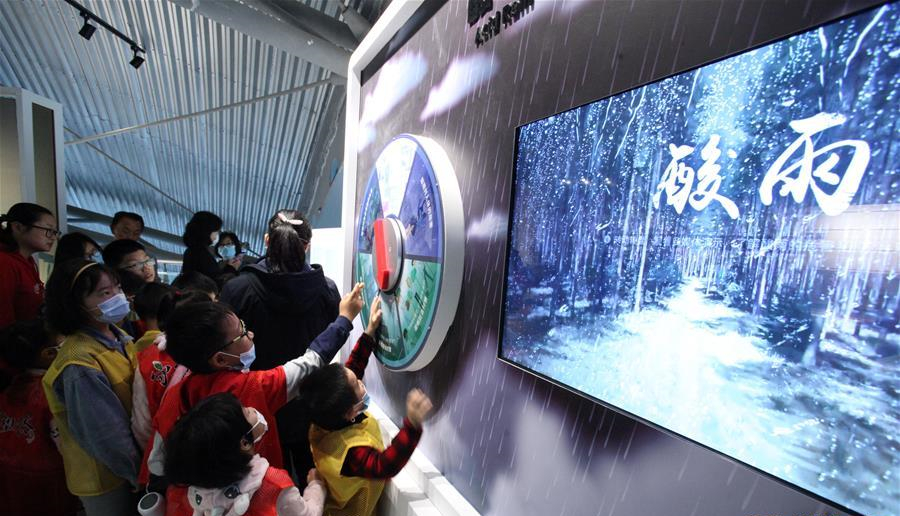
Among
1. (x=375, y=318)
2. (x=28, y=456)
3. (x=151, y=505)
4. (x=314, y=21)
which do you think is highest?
(x=314, y=21)

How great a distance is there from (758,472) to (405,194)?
1432mm

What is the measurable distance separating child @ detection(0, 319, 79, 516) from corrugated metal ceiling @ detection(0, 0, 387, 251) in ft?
10.3

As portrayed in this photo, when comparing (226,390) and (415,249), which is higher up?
(415,249)

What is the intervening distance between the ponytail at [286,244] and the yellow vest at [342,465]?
0.72m

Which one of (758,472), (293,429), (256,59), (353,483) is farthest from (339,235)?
(256,59)

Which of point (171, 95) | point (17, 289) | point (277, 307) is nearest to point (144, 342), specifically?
point (277, 307)

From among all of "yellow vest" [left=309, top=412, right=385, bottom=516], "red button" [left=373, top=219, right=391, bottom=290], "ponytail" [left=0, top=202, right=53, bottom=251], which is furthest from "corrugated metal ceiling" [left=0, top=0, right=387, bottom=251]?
"yellow vest" [left=309, top=412, right=385, bottom=516]

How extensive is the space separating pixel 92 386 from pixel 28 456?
878 millimetres

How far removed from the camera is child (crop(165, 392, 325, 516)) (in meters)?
1.18

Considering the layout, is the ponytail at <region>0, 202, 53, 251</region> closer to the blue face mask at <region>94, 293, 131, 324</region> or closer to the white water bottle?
the blue face mask at <region>94, 293, 131, 324</region>

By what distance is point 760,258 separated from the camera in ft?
2.15

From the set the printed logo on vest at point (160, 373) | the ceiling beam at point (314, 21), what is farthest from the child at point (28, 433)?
the ceiling beam at point (314, 21)

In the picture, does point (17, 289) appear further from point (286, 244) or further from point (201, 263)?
point (286, 244)

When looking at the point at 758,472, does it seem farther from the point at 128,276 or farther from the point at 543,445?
the point at 128,276
